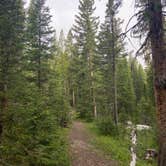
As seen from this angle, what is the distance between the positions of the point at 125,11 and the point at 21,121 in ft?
13.9

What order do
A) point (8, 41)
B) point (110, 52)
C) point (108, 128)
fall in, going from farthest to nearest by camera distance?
point (110, 52)
point (108, 128)
point (8, 41)

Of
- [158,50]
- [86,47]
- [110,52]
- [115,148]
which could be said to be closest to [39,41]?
[110,52]

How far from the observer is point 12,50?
44.8 ft

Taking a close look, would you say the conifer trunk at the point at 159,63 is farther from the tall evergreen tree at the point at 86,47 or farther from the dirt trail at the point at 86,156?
the tall evergreen tree at the point at 86,47

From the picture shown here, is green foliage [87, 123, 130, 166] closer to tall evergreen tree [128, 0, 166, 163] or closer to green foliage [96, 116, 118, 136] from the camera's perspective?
green foliage [96, 116, 118, 136]

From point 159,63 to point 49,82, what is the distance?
1661 cm

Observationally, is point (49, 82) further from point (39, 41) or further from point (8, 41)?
point (8, 41)

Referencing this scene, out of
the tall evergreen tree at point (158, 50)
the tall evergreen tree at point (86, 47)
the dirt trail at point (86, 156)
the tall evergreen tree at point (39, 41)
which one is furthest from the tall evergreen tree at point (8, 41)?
the tall evergreen tree at point (86, 47)

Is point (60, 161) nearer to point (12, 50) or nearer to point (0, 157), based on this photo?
point (0, 157)

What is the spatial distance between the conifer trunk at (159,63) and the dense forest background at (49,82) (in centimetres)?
84

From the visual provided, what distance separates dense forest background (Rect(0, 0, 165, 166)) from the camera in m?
7.24

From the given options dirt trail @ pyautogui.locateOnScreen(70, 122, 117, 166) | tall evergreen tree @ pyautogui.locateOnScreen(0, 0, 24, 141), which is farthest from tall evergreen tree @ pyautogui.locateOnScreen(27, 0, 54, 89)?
dirt trail @ pyautogui.locateOnScreen(70, 122, 117, 166)

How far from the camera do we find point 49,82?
21.5 metres

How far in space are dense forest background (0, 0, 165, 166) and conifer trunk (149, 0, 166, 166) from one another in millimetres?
840
